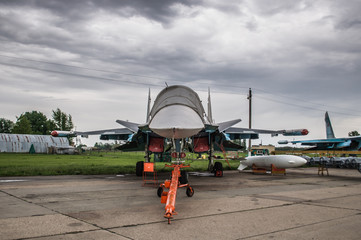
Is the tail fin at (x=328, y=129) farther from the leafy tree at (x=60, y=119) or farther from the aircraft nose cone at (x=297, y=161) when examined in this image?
the leafy tree at (x=60, y=119)

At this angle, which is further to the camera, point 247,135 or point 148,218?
point 247,135

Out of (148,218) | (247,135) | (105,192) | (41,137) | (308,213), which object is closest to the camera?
(148,218)

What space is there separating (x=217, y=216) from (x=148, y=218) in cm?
125

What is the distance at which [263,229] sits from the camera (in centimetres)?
485

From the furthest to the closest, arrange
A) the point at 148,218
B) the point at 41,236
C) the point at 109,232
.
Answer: the point at 148,218 < the point at 109,232 < the point at 41,236

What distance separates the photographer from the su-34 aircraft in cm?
815

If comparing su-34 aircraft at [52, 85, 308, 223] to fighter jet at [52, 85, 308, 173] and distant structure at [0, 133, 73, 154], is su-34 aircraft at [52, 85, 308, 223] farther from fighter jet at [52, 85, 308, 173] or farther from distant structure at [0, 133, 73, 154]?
distant structure at [0, 133, 73, 154]

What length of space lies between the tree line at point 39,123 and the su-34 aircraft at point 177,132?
2865 inches

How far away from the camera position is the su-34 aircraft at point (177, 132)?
815 centimetres

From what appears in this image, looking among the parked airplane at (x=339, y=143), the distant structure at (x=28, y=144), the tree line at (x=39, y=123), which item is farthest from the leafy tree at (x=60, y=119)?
the parked airplane at (x=339, y=143)

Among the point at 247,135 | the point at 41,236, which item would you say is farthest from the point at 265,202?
the point at 247,135

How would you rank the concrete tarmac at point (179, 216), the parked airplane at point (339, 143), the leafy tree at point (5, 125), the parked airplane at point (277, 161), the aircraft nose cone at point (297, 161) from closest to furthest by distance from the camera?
the concrete tarmac at point (179, 216) < the aircraft nose cone at point (297, 161) < the parked airplane at point (277, 161) < the parked airplane at point (339, 143) < the leafy tree at point (5, 125)

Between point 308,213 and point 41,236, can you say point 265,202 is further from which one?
point 41,236

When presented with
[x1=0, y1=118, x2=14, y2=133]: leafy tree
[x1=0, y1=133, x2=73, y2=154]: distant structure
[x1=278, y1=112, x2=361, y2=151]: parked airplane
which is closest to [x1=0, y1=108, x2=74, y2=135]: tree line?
[x1=0, y1=118, x2=14, y2=133]: leafy tree
